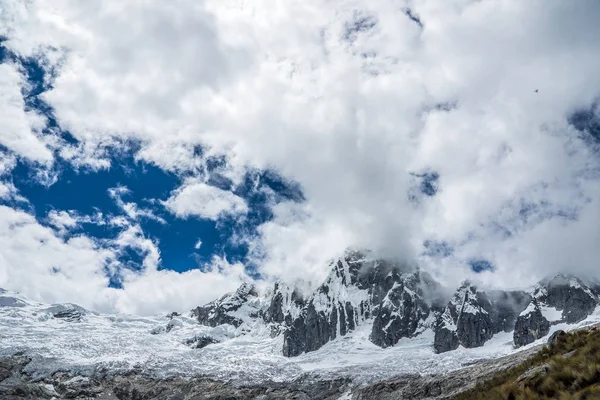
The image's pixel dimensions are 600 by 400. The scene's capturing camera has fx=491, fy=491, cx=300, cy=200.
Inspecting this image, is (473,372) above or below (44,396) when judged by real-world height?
below

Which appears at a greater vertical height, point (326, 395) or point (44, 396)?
point (44, 396)

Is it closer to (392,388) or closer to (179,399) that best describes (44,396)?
(179,399)

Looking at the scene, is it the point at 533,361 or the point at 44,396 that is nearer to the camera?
the point at 533,361

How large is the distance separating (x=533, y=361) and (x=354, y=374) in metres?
186

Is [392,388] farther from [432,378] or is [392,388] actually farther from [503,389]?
[503,389]

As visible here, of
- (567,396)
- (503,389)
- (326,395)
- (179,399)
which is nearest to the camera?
(567,396)

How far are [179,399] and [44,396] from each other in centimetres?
4848

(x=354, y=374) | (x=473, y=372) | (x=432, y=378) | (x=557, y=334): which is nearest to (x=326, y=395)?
(x=354, y=374)

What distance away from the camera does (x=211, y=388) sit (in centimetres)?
19575

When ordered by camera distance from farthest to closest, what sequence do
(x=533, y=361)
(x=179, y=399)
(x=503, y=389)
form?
(x=179, y=399) → (x=533, y=361) → (x=503, y=389)

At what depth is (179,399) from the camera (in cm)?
18900

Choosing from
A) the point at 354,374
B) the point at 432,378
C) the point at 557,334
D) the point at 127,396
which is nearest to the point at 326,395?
the point at 354,374

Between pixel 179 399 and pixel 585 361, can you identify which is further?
pixel 179 399

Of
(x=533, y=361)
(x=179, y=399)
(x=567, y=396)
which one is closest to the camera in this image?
(x=567, y=396)
